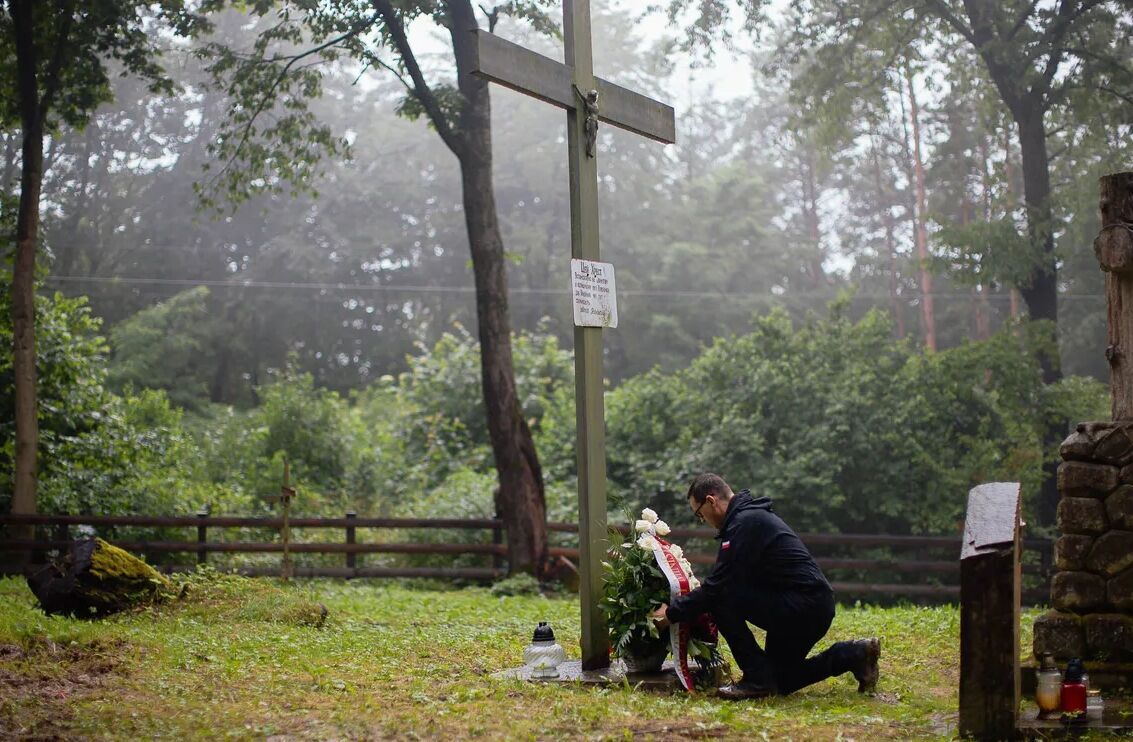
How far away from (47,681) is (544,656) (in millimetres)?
2878

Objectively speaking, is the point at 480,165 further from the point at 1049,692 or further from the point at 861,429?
the point at 1049,692

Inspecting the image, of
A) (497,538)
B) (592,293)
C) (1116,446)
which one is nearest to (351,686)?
(592,293)

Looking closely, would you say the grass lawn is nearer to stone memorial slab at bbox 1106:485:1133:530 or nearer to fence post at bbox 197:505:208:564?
stone memorial slab at bbox 1106:485:1133:530

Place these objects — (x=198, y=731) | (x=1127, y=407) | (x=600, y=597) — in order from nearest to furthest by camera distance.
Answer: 1. (x=198, y=731)
2. (x=1127, y=407)
3. (x=600, y=597)

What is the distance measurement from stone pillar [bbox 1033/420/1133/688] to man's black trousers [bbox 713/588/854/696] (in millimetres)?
1120

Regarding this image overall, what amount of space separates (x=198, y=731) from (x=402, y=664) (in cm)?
234

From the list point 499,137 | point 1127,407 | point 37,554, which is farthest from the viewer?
point 499,137

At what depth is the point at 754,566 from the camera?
21.5 ft

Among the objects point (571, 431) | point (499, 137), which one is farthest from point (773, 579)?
point (499, 137)

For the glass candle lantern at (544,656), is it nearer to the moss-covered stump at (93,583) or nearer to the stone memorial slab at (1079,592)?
the stone memorial slab at (1079,592)

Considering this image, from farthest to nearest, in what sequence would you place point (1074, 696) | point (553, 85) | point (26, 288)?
point (26, 288), point (553, 85), point (1074, 696)

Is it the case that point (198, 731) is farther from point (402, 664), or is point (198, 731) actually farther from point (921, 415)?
point (921, 415)

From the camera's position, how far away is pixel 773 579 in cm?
659

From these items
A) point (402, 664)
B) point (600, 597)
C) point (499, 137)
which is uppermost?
point (499, 137)
